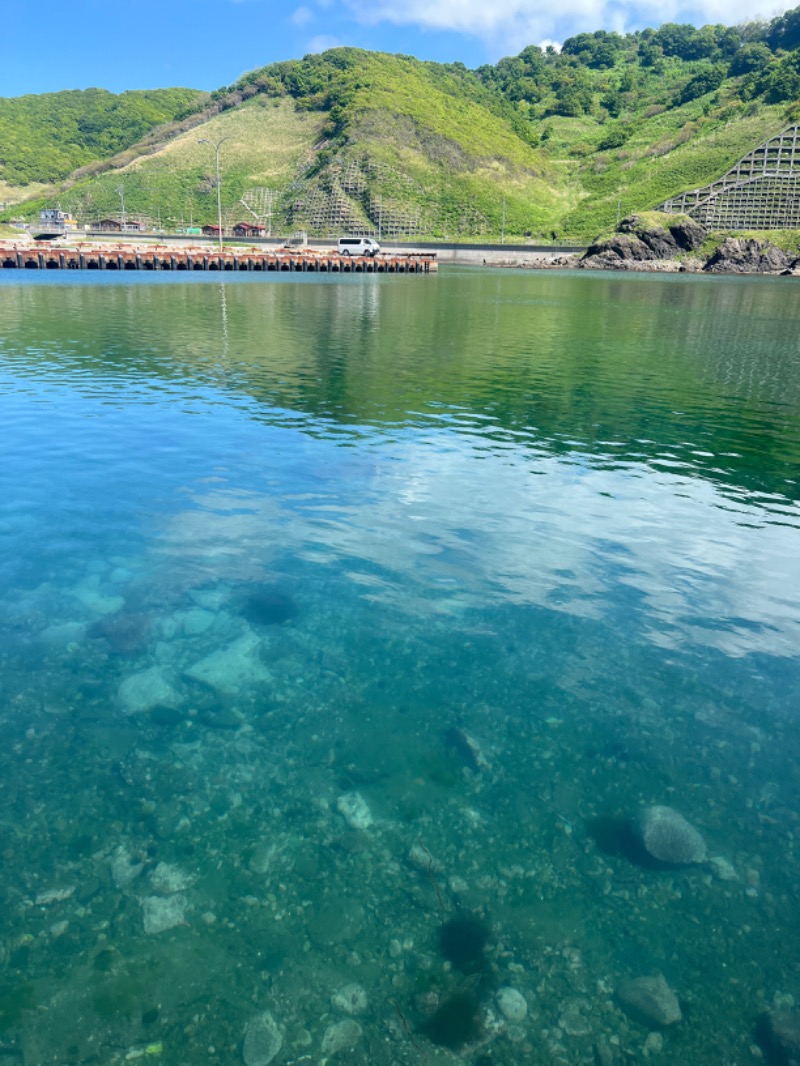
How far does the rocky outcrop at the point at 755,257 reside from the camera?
448 ft

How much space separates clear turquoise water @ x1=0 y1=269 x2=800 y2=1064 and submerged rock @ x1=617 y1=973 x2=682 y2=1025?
0.08 m

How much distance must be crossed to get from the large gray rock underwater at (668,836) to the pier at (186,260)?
345ft

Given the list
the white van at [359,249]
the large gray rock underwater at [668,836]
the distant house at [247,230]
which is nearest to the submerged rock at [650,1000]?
the large gray rock underwater at [668,836]

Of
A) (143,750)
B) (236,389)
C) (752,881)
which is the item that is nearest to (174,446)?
(236,389)

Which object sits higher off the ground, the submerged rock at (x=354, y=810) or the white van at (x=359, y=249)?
the white van at (x=359, y=249)

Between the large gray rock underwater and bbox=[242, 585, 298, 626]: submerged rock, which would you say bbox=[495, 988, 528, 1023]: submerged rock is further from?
bbox=[242, 585, 298, 626]: submerged rock

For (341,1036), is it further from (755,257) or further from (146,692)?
(755,257)

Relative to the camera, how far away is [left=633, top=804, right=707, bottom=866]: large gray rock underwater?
6039mm

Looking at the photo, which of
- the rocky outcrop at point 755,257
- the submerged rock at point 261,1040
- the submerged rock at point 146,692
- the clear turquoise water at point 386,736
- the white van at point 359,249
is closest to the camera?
the submerged rock at point 261,1040

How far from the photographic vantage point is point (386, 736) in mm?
7375

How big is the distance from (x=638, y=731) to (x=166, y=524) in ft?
29.8

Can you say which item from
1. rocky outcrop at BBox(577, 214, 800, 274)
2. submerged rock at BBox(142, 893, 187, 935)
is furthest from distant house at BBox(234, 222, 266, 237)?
submerged rock at BBox(142, 893, 187, 935)

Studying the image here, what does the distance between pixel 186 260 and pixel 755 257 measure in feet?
365

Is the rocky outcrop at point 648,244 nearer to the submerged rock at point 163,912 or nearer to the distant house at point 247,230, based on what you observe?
the distant house at point 247,230
